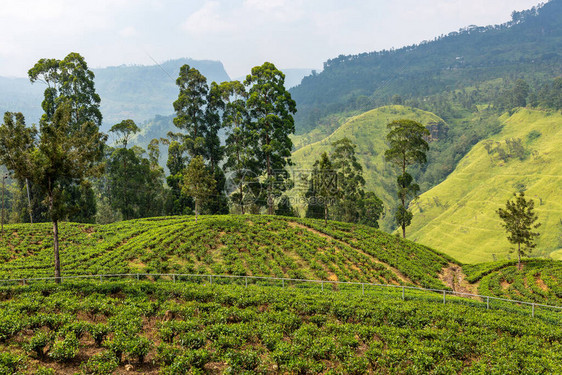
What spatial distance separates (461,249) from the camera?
114 metres

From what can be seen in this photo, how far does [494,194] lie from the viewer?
136 meters

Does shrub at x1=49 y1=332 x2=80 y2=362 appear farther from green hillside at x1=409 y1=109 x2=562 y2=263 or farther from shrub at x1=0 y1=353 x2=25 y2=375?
green hillside at x1=409 y1=109 x2=562 y2=263

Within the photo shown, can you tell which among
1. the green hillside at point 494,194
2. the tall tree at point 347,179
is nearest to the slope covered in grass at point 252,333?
the tall tree at point 347,179

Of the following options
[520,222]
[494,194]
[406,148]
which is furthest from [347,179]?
[494,194]

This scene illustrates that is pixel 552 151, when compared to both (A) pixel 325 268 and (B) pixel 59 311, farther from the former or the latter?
(B) pixel 59 311

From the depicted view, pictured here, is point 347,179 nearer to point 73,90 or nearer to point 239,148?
point 239,148

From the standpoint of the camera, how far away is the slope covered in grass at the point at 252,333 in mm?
11508

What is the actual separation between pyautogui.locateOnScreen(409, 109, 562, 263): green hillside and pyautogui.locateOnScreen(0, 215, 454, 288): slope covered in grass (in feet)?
280

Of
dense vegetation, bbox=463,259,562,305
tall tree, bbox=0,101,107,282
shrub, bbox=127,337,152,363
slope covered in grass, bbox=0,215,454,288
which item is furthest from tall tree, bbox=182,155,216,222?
dense vegetation, bbox=463,259,562,305

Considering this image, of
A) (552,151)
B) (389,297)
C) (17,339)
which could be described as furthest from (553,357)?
(552,151)

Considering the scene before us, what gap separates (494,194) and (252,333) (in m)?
154

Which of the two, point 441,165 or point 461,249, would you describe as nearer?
point 461,249

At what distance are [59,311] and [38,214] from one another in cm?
4657

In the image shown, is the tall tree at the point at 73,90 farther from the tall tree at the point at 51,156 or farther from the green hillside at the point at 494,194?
the green hillside at the point at 494,194
